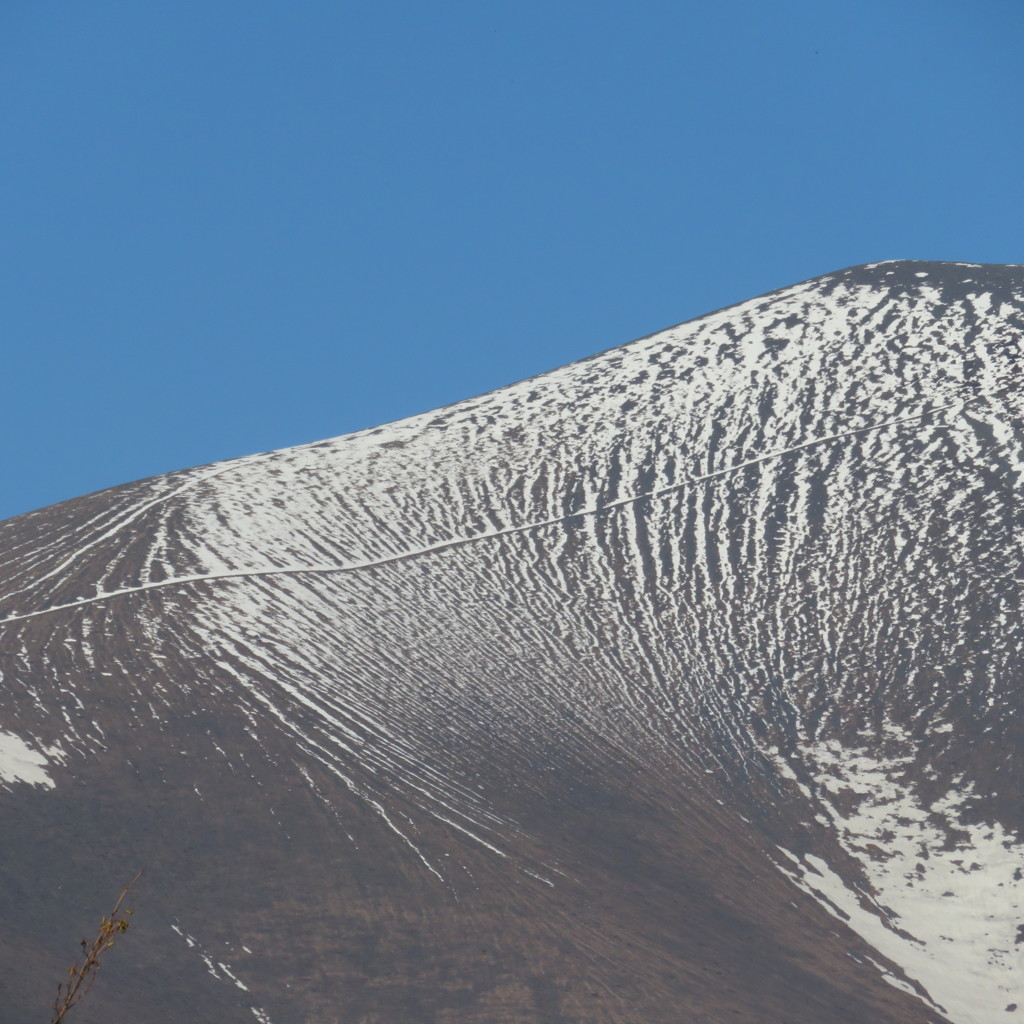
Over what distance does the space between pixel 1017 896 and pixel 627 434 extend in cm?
2517

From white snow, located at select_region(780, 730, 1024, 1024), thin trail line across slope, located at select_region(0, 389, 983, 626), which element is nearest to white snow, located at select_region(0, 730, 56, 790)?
thin trail line across slope, located at select_region(0, 389, 983, 626)

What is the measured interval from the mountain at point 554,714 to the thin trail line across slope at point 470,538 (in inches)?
5.2

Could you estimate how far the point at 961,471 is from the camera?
41.9 m

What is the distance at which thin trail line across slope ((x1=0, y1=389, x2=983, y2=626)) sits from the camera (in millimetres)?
31672

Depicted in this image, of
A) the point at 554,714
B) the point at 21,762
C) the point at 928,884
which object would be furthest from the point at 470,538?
the point at 21,762

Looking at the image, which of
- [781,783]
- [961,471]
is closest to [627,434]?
[961,471]

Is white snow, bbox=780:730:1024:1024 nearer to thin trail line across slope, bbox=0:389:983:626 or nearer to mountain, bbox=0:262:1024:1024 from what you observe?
mountain, bbox=0:262:1024:1024

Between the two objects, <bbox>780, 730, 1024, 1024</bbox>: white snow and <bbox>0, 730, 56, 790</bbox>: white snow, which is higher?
<bbox>780, 730, 1024, 1024</bbox>: white snow

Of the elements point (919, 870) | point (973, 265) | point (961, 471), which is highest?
point (973, 265)

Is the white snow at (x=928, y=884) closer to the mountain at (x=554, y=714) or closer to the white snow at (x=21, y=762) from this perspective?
the mountain at (x=554, y=714)

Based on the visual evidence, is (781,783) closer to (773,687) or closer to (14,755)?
(773,687)

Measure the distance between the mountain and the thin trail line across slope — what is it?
0.13m

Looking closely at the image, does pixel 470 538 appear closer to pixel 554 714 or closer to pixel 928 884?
pixel 554 714

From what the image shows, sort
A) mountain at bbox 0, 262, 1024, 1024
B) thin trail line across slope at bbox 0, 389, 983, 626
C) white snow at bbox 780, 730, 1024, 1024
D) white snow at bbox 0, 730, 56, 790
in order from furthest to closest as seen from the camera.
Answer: thin trail line across slope at bbox 0, 389, 983, 626, white snow at bbox 780, 730, 1024, 1024, white snow at bbox 0, 730, 56, 790, mountain at bbox 0, 262, 1024, 1024
